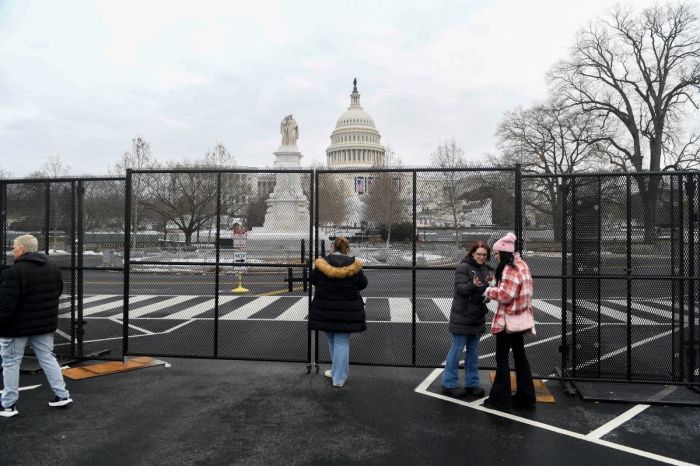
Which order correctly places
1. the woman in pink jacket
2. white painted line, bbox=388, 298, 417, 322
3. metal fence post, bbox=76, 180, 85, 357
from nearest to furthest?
the woman in pink jacket → metal fence post, bbox=76, 180, 85, 357 → white painted line, bbox=388, 298, 417, 322

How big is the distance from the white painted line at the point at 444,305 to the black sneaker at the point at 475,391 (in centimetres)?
522

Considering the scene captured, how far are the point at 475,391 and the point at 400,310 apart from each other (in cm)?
628

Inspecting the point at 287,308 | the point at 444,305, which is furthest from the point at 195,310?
the point at 444,305

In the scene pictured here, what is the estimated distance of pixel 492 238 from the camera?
6.55 metres

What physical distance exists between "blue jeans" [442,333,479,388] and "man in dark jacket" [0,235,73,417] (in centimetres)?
438

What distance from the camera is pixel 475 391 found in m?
5.90

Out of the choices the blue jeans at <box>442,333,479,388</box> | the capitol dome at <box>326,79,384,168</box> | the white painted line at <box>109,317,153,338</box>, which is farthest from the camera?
the capitol dome at <box>326,79,384,168</box>

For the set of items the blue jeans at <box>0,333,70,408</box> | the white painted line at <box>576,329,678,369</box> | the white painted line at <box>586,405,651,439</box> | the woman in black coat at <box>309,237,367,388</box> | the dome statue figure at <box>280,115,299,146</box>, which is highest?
the dome statue figure at <box>280,115,299,146</box>

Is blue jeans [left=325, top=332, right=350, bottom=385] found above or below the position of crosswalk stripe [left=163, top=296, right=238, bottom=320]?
above

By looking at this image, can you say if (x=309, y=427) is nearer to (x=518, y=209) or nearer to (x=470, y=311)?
(x=470, y=311)

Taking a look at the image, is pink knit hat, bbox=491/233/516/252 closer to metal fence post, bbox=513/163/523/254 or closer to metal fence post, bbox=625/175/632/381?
metal fence post, bbox=513/163/523/254

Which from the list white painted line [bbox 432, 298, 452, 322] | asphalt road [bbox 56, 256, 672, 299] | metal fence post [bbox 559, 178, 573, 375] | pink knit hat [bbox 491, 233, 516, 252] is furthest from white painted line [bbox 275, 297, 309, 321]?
pink knit hat [bbox 491, 233, 516, 252]

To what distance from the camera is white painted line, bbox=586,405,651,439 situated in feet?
15.9

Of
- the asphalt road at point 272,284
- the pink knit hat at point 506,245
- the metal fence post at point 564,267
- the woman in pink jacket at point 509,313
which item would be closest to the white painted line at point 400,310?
the asphalt road at point 272,284
